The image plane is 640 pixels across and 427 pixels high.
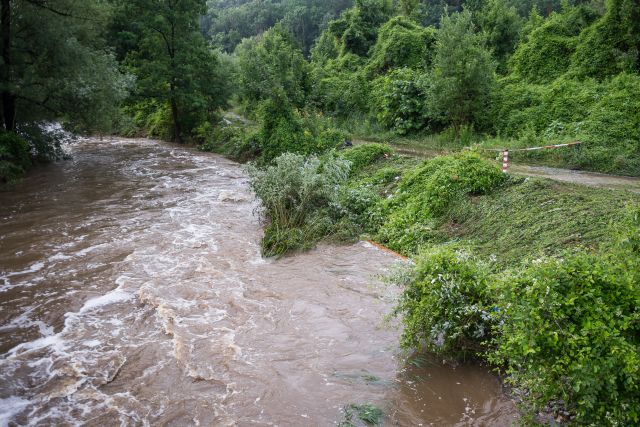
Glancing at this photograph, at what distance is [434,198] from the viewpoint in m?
10.9

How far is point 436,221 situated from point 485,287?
5.00 meters

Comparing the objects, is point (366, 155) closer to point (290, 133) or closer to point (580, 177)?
point (290, 133)

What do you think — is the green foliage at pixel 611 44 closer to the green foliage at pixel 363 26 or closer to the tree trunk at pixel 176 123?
the green foliage at pixel 363 26

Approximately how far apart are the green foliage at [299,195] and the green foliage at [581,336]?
6991mm

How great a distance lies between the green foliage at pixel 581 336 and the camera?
374 cm

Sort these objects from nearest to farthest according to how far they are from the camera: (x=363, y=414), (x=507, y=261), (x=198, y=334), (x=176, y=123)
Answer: (x=363, y=414) → (x=198, y=334) → (x=507, y=261) → (x=176, y=123)

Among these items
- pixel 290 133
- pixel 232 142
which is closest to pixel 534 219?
pixel 290 133

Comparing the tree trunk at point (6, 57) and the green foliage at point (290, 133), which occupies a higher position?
the tree trunk at point (6, 57)

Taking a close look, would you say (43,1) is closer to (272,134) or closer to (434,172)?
(272,134)

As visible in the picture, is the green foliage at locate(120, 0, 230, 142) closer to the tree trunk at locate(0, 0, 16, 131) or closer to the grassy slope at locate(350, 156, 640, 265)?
the tree trunk at locate(0, 0, 16, 131)

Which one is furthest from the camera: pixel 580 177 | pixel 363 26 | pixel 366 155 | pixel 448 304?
pixel 363 26

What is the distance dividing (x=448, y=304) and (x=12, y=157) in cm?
1714

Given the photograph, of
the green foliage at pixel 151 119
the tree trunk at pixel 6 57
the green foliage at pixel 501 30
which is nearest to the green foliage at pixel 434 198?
the tree trunk at pixel 6 57

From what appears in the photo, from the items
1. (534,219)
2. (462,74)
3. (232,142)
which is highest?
(462,74)
